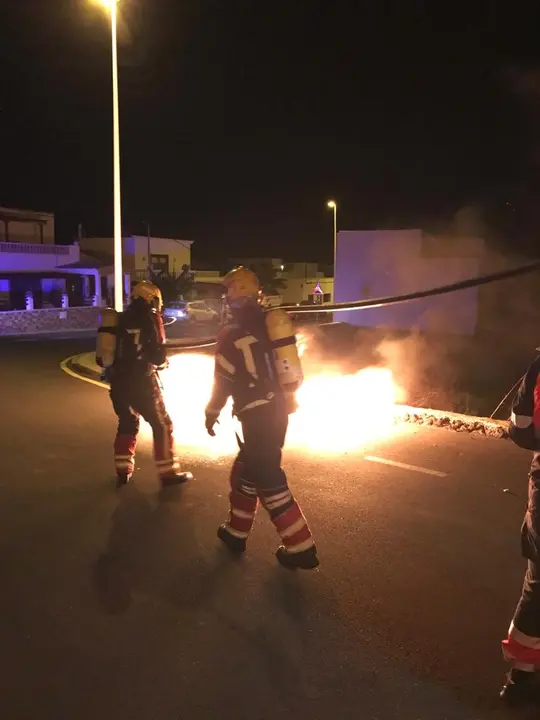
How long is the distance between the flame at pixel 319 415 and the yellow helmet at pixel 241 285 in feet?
8.38

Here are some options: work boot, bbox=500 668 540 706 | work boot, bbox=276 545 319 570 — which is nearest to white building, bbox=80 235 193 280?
work boot, bbox=276 545 319 570

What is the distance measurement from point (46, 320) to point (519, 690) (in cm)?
2526

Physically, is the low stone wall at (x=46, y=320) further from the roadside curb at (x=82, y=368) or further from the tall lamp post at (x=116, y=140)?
the tall lamp post at (x=116, y=140)

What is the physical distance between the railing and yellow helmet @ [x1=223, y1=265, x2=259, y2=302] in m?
33.1

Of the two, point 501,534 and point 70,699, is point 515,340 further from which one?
point 70,699

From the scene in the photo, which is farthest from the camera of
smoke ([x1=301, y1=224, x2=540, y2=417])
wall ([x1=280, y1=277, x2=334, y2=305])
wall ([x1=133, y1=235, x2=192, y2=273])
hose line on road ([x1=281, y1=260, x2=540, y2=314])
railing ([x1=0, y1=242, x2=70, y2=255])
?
wall ([x1=280, y1=277, x2=334, y2=305])

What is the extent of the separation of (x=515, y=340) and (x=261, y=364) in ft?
41.6

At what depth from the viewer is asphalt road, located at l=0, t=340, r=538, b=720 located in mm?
2807

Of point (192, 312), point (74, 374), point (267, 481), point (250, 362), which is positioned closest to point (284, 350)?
point (250, 362)

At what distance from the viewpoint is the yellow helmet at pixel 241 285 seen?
4.22 m

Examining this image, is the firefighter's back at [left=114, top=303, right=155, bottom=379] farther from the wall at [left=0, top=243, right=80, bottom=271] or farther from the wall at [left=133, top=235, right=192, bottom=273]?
the wall at [left=133, top=235, right=192, bottom=273]

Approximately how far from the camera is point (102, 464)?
20.9ft

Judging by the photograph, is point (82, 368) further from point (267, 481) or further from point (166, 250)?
point (166, 250)

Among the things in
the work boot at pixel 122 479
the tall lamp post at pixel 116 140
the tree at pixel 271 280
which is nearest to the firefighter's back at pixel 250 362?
the work boot at pixel 122 479
